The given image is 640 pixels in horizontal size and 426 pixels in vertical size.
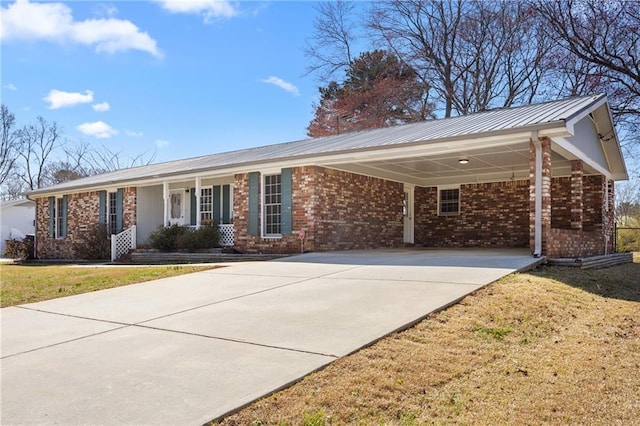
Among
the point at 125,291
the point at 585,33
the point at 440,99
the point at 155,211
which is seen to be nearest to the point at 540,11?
the point at 585,33

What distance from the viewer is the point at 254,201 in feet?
49.6

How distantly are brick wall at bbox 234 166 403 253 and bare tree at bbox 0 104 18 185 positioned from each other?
117 ft

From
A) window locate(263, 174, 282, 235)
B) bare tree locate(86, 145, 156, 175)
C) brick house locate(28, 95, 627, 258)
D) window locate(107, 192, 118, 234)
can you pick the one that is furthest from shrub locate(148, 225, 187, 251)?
bare tree locate(86, 145, 156, 175)

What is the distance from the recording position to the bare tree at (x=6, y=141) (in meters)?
42.1

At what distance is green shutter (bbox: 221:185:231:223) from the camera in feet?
59.1

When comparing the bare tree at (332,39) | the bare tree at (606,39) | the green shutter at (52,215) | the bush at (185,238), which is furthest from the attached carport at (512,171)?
the bare tree at (332,39)

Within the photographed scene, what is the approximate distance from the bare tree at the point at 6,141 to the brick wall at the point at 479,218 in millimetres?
38191

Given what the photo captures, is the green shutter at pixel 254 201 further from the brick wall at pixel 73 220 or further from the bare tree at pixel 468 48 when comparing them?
the bare tree at pixel 468 48

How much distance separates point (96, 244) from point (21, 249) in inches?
290

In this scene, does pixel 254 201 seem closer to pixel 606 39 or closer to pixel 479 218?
pixel 479 218

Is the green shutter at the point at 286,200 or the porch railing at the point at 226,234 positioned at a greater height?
the green shutter at the point at 286,200

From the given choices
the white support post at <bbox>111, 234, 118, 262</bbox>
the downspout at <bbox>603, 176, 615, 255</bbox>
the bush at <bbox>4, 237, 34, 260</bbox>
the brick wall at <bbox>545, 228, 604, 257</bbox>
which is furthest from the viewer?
the bush at <bbox>4, 237, 34, 260</bbox>

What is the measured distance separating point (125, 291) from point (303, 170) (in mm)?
6908

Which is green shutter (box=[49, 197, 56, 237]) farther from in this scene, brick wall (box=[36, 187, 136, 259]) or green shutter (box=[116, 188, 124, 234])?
green shutter (box=[116, 188, 124, 234])
